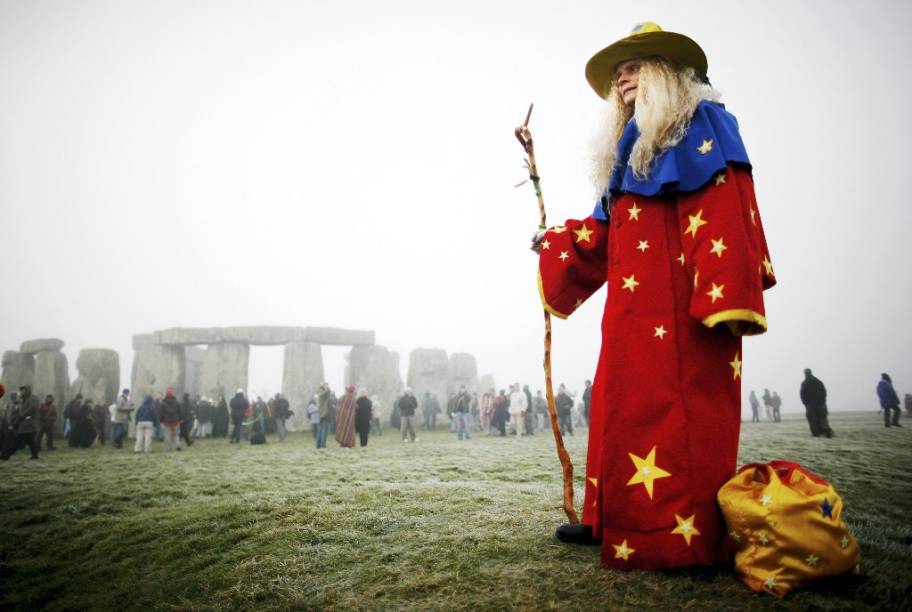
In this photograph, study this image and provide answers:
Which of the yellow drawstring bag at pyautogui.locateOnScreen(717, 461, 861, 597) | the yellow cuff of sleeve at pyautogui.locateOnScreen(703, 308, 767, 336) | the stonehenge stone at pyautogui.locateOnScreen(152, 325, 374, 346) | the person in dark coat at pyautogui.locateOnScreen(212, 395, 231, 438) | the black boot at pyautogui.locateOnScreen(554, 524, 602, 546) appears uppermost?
the stonehenge stone at pyautogui.locateOnScreen(152, 325, 374, 346)

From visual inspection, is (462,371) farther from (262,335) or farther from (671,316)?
(671,316)

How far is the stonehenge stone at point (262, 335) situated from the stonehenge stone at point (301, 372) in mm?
669

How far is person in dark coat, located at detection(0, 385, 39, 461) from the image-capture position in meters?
10.4

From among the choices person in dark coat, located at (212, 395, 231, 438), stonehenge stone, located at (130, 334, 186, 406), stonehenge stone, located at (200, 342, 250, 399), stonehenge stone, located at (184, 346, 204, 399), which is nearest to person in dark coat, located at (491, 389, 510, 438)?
person in dark coat, located at (212, 395, 231, 438)

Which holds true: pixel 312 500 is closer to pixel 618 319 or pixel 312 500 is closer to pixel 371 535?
pixel 371 535

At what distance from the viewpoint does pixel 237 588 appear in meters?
2.01

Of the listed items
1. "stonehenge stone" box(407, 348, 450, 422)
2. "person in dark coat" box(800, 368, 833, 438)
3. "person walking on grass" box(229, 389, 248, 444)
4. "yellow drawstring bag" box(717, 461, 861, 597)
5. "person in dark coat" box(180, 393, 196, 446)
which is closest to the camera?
"yellow drawstring bag" box(717, 461, 861, 597)

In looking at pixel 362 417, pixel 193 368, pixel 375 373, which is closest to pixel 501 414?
pixel 362 417

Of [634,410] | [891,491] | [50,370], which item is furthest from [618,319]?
[50,370]

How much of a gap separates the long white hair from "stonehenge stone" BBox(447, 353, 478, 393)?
83.1ft

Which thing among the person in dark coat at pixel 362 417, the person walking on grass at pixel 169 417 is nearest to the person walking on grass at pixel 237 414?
the person walking on grass at pixel 169 417

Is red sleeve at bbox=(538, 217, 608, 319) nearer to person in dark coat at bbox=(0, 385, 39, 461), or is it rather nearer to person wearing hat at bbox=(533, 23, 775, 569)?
person wearing hat at bbox=(533, 23, 775, 569)

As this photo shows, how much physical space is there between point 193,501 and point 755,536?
4641mm

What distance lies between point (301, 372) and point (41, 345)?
35.8ft
